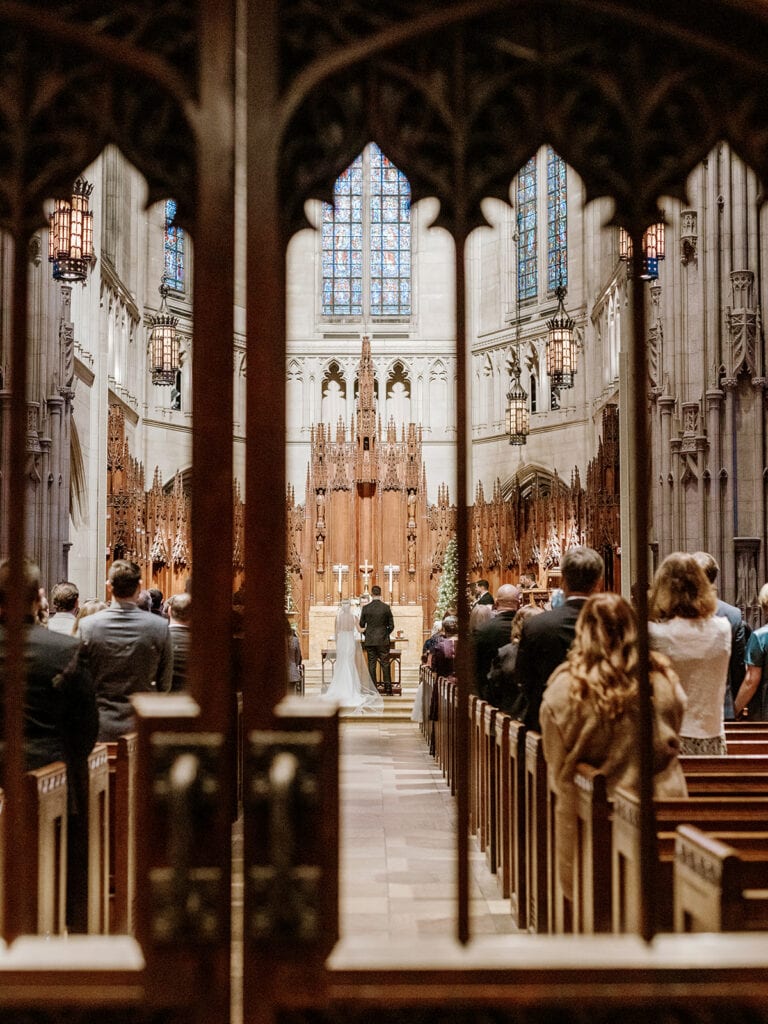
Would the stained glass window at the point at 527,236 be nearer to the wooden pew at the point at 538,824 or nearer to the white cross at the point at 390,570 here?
the white cross at the point at 390,570

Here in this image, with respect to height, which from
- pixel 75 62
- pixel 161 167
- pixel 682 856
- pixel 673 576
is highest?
pixel 75 62

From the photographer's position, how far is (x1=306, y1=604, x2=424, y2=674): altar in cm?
1639

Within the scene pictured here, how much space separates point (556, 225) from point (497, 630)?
15063 millimetres

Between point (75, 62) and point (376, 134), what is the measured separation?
0.51m

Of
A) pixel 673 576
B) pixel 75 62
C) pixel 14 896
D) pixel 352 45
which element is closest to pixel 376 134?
pixel 352 45

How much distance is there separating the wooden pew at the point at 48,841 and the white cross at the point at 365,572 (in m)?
14.4

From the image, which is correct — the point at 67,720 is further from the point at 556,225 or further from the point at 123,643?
the point at 556,225

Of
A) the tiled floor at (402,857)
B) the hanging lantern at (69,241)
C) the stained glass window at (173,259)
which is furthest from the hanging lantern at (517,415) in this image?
the hanging lantern at (69,241)

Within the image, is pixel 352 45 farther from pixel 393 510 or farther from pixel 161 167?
pixel 393 510

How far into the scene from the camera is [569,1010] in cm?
158

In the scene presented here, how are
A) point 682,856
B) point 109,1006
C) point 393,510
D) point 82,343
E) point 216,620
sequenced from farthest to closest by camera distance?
point 393,510
point 82,343
point 682,856
point 216,620
point 109,1006

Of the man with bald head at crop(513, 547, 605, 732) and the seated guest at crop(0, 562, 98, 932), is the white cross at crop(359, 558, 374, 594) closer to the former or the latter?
the man with bald head at crop(513, 547, 605, 732)

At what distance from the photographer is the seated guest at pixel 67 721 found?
3.20 m

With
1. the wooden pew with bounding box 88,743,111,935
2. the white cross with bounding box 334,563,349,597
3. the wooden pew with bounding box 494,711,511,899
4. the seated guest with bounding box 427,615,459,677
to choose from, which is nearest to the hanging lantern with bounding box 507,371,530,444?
the white cross with bounding box 334,563,349,597
